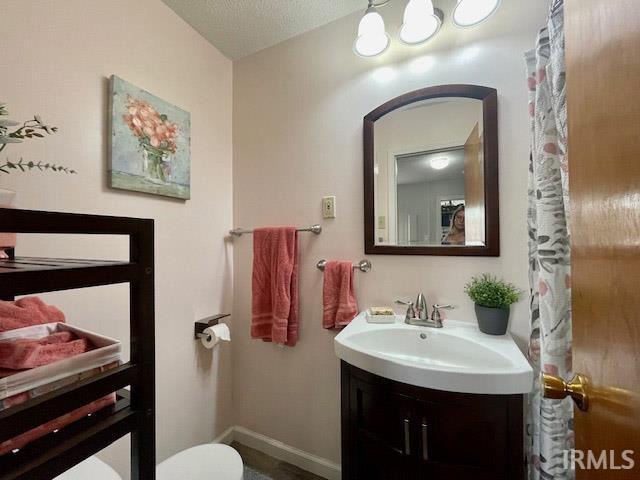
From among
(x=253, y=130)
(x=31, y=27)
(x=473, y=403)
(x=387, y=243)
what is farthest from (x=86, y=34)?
(x=473, y=403)

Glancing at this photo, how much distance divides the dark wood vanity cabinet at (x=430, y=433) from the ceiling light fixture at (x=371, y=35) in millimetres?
1370

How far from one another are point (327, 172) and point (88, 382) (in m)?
1.25

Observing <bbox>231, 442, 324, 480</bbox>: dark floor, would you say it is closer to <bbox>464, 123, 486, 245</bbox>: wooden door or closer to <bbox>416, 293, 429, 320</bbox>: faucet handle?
<bbox>416, 293, 429, 320</bbox>: faucet handle

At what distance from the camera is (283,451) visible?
1.55 meters

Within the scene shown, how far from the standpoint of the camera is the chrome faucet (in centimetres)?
116

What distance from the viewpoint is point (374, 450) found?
0.95 metres

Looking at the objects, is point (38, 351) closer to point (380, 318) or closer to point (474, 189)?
point (380, 318)

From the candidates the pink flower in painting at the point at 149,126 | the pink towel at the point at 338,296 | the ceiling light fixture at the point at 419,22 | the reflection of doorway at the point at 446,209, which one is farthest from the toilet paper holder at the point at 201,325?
the ceiling light fixture at the point at 419,22

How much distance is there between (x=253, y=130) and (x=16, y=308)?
139 centimetres

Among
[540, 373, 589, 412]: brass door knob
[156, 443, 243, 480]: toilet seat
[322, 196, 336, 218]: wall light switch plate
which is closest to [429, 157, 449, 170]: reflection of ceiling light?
[322, 196, 336, 218]: wall light switch plate

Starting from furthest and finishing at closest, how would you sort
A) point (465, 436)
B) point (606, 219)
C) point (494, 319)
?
point (494, 319) < point (465, 436) < point (606, 219)

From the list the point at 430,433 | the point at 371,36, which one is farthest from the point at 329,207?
the point at 430,433

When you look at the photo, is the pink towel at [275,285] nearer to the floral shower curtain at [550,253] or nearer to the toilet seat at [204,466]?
the toilet seat at [204,466]

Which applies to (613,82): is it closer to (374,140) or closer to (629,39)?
(629,39)
